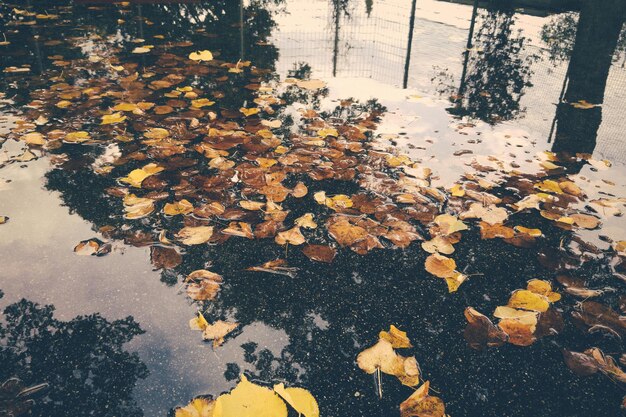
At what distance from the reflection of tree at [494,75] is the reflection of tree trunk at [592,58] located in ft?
1.70

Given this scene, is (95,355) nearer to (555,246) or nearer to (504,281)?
(504,281)

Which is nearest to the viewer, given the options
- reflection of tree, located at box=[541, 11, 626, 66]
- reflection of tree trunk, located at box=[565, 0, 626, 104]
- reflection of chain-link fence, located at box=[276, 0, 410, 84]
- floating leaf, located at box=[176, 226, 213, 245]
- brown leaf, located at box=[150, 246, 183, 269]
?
brown leaf, located at box=[150, 246, 183, 269]

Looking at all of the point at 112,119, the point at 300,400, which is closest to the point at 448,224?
the point at 300,400

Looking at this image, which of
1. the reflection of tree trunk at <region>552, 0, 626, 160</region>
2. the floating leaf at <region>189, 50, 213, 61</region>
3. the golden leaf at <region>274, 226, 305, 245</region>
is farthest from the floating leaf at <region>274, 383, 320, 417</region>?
the floating leaf at <region>189, 50, 213, 61</region>

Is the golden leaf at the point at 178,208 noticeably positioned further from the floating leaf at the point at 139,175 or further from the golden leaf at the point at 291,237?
the golden leaf at the point at 291,237

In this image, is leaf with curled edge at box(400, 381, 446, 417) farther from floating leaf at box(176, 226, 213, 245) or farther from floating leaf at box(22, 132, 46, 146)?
floating leaf at box(22, 132, 46, 146)

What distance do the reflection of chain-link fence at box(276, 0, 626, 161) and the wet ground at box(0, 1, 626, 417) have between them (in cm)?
6

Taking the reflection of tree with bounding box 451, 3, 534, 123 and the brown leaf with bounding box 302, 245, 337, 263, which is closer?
the brown leaf with bounding box 302, 245, 337, 263

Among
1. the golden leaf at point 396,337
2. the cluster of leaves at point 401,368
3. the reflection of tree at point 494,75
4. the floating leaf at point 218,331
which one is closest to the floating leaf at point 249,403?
the floating leaf at point 218,331

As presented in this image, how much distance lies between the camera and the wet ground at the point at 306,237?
1823 mm

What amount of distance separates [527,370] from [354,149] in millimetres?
2197

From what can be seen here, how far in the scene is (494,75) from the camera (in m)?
5.65

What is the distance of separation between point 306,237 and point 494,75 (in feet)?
14.5

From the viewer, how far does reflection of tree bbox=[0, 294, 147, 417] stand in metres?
1.68
